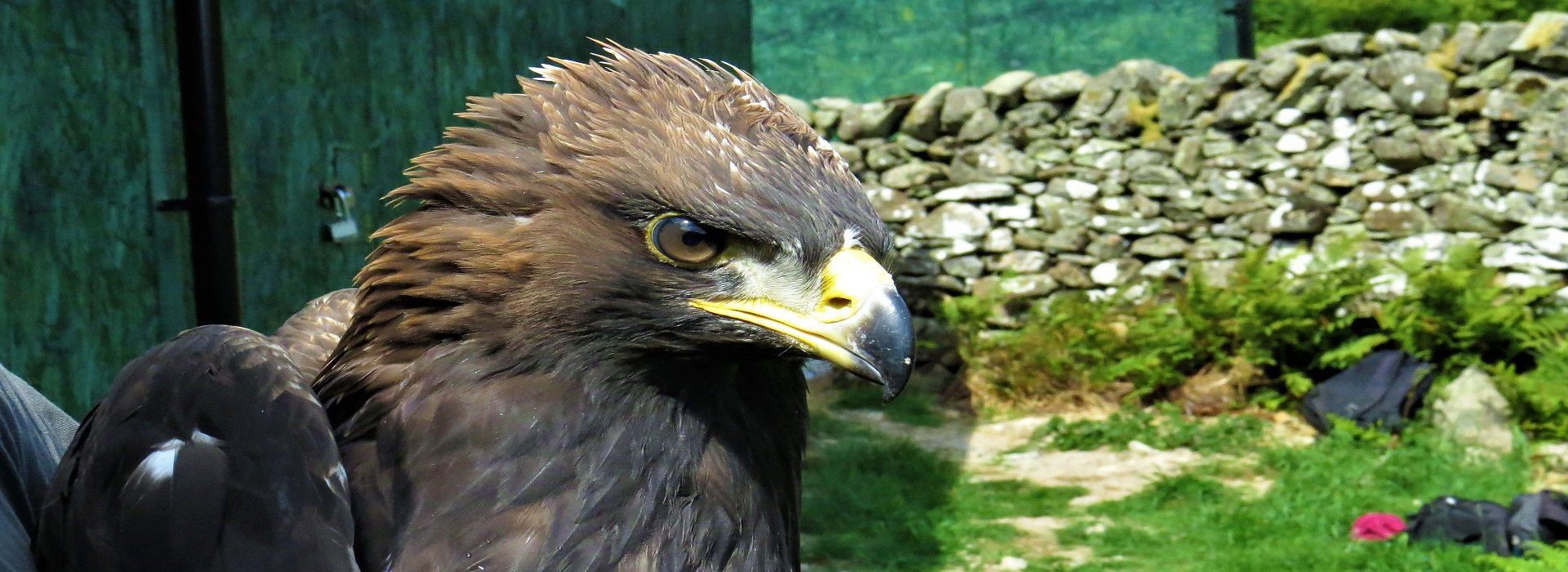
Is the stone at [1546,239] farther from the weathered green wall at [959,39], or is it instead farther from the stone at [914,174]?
the stone at [914,174]

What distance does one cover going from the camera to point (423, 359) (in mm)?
1836

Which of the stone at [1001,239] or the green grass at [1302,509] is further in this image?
the stone at [1001,239]

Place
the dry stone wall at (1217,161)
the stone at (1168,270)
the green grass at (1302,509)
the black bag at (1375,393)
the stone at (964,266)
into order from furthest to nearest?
the stone at (964,266)
the stone at (1168,270)
the dry stone wall at (1217,161)
the black bag at (1375,393)
the green grass at (1302,509)

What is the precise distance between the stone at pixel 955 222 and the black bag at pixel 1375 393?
126 inches

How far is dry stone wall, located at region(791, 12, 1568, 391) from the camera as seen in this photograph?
951 cm

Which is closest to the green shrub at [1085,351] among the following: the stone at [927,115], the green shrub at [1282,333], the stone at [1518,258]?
the green shrub at [1282,333]

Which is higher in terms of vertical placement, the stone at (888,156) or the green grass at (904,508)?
the stone at (888,156)

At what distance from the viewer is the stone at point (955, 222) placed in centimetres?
1138

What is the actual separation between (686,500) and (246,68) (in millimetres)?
2641

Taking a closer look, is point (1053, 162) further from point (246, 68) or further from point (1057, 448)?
point (246, 68)

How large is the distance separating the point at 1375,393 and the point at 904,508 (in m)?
3.47

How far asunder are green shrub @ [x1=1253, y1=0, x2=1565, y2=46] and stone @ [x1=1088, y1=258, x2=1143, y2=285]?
7.73 m

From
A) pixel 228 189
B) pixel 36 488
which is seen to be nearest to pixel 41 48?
pixel 228 189

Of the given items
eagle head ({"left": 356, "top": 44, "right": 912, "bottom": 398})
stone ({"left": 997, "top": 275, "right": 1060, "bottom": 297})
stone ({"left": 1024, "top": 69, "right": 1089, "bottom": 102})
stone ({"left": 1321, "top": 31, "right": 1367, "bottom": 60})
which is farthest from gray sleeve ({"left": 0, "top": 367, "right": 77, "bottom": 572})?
stone ({"left": 1321, "top": 31, "right": 1367, "bottom": 60})
